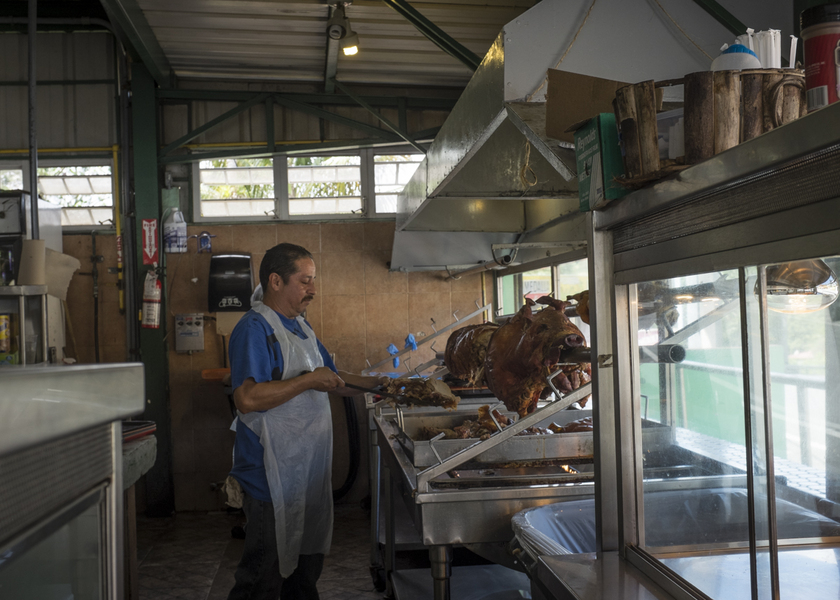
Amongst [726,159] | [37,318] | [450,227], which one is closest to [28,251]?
[37,318]

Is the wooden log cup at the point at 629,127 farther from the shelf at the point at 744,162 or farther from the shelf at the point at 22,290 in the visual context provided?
the shelf at the point at 22,290

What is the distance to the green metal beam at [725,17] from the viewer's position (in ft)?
5.44

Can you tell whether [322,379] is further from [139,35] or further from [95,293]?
[95,293]

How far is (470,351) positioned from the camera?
3053mm

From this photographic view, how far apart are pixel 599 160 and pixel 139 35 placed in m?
4.64

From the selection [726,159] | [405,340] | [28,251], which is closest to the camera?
[726,159]

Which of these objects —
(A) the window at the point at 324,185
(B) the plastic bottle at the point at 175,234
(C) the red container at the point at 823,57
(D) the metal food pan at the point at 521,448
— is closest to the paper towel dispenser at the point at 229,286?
(B) the plastic bottle at the point at 175,234

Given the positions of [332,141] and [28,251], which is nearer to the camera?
[28,251]

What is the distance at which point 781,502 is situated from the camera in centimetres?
108

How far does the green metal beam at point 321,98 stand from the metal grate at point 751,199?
4899 millimetres

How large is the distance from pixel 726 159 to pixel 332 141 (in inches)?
204

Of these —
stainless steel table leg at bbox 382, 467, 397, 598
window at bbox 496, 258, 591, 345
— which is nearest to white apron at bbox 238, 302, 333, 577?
stainless steel table leg at bbox 382, 467, 397, 598

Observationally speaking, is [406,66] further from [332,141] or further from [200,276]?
[200,276]

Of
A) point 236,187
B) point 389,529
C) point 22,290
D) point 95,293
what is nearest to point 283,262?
point 389,529
